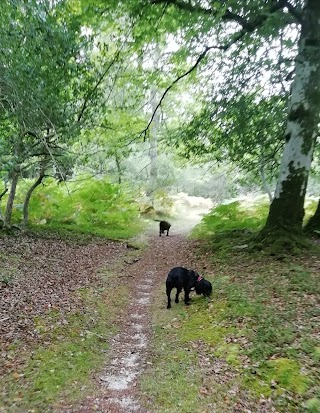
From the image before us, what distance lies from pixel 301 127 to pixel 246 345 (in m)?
6.28

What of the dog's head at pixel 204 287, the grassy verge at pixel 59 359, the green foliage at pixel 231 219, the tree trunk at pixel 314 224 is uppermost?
the green foliage at pixel 231 219

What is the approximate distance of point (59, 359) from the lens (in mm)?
5406

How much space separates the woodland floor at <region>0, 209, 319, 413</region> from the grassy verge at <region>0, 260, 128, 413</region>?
0.8 inches

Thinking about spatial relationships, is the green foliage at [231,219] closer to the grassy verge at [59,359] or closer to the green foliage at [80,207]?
the green foliage at [80,207]

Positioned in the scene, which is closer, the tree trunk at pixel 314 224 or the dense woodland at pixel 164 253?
the dense woodland at pixel 164 253

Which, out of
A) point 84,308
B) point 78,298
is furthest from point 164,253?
point 84,308

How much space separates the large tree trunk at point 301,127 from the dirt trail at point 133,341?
11.3 ft

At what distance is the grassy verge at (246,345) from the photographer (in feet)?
14.3

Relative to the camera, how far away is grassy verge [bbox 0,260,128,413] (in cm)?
448

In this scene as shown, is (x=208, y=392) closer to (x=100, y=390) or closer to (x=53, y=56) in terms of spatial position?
(x=100, y=390)

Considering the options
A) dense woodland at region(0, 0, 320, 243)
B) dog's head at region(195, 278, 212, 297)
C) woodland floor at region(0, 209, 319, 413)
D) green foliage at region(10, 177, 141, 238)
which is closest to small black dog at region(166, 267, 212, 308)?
dog's head at region(195, 278, 212, 297)

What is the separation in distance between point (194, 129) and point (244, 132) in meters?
1.67

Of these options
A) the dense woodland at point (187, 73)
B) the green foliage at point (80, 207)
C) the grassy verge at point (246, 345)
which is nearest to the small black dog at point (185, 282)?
the grassy verge at point (246, 345)

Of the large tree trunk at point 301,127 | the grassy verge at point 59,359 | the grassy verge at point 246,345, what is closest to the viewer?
the grassy verge at point 246,345
